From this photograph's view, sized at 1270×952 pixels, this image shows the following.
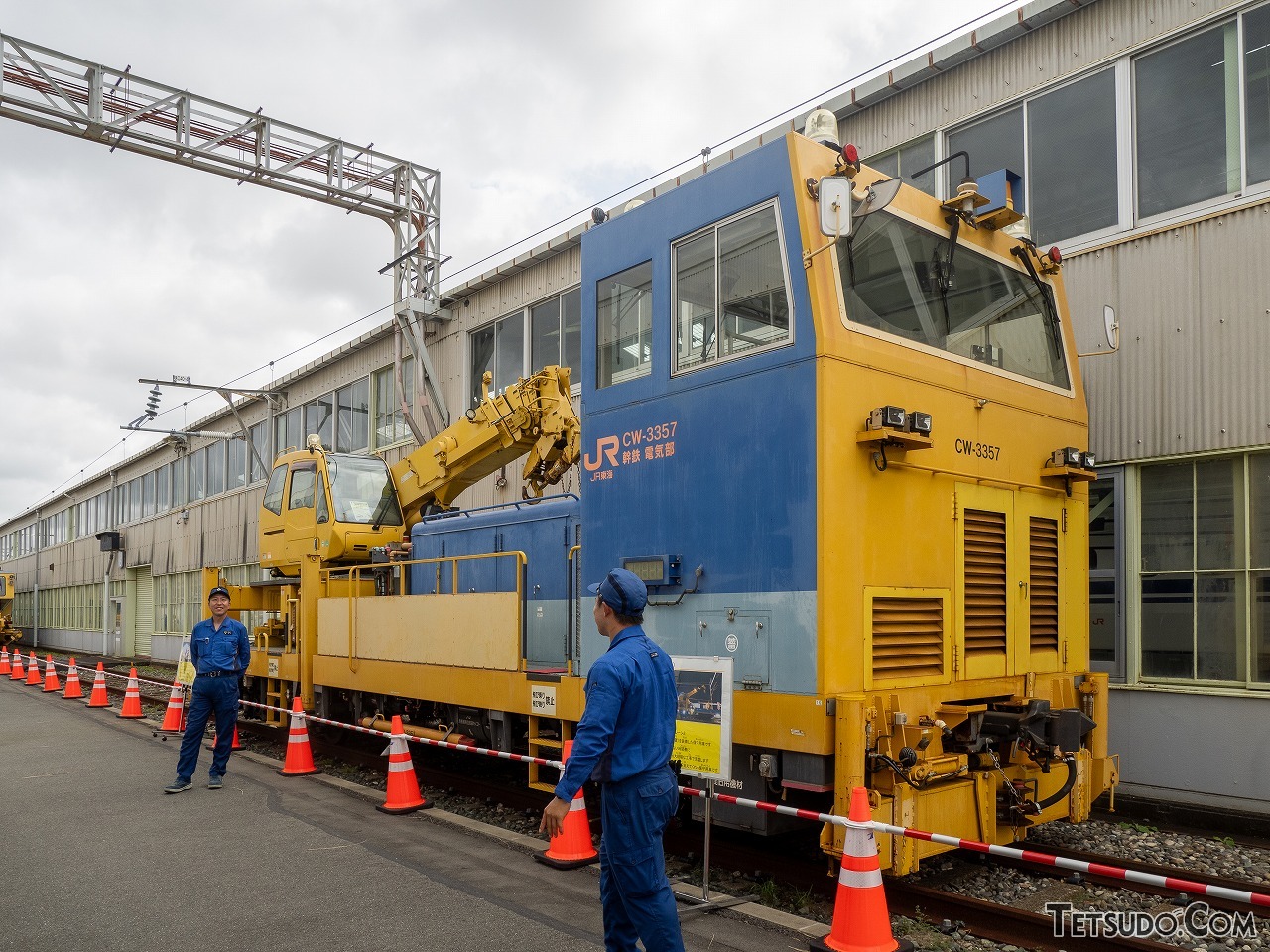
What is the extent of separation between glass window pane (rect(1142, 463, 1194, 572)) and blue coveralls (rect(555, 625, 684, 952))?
6.67 m

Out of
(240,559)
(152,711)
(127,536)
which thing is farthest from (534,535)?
(127,536)

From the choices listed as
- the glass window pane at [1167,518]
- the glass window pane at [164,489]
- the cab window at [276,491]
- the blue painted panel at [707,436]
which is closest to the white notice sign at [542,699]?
the blue painted panel at [707,436]

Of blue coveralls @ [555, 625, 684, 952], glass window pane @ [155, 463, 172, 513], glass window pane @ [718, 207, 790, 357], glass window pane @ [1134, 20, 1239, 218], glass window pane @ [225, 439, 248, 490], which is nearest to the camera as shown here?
blue coveralls @ [555, 625, 684, 952]

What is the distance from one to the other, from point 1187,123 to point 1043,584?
193 inches

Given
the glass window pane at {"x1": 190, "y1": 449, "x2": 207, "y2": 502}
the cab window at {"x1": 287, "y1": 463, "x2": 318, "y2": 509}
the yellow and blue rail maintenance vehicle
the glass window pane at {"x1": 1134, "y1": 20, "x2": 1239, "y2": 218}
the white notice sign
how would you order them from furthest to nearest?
1. the glass window pane at {"x1": 190, "y1": 449, "x2": 207, "y2": 502}
2. the cab window at {"x1": 287, "y1": 463, "x2": 318, "y2": 509}
3. the glass window pane at {"x1": 1134, "y1": 20, "x2": 1239, "y2": 218}
4. the white notice sign
5. the yellow and blue rail maintenance vehicle

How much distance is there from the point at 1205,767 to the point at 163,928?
Result: 7971mm

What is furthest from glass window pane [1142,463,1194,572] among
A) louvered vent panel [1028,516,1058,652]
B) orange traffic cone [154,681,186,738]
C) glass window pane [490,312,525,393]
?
orange traffic cone [154,681,186,738]

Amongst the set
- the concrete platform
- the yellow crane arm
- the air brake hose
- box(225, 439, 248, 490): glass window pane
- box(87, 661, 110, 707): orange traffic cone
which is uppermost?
box(225, 439, 248, 490): glass window pane

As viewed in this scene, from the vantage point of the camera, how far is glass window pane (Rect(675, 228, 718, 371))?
627cm

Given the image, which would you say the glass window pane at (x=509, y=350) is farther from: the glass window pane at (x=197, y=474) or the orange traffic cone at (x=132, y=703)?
the glass window pane at (x=197, y=474)

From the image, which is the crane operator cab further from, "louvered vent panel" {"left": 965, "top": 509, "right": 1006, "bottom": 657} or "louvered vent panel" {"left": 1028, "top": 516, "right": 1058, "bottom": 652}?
"louvered vent panel" {"left": 1028, "top": 516, "right": 1058, "bottom": 652}

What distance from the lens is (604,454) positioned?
7012 millimetres

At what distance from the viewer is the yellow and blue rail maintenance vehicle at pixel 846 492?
5512 mm

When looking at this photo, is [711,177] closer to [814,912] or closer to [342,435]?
[814,912]
